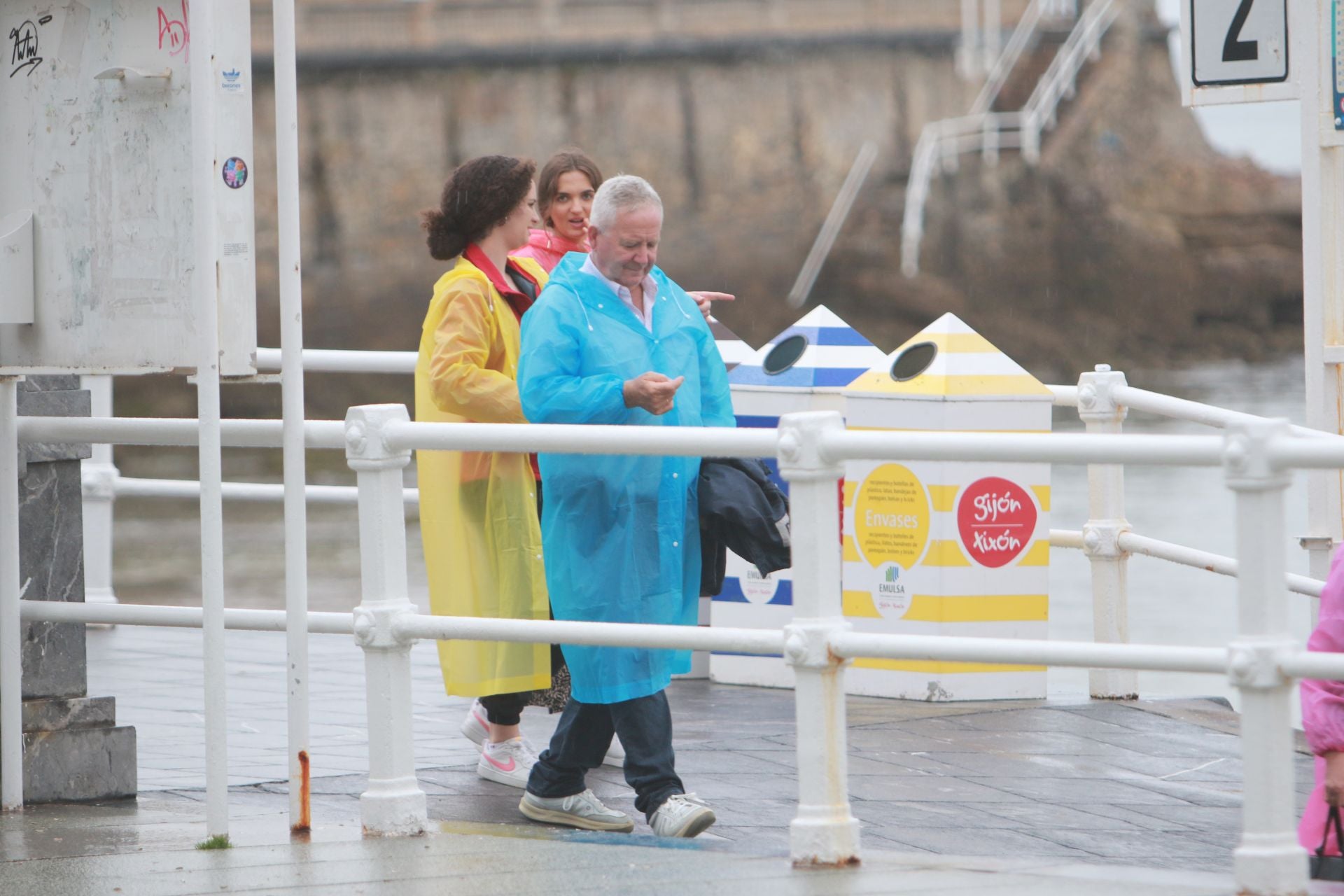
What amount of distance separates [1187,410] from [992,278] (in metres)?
45.7

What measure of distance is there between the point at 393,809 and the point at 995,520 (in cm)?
297

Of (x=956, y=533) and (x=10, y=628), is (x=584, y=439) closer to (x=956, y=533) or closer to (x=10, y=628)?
(x=10, y=628)

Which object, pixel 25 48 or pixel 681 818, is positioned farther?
pixel 25 48

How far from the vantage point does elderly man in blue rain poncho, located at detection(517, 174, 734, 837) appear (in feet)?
16.6

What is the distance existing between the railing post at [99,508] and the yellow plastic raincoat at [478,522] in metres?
3.17

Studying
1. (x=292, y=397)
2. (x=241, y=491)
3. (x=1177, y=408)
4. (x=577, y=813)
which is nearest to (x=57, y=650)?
(x=292, y=397)

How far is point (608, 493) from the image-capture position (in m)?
5.05

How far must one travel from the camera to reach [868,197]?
5156 centimetres

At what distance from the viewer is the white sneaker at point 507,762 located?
5820 mm

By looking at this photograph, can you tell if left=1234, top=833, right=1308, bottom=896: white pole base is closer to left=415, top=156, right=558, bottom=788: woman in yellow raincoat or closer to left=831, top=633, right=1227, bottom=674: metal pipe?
left=831, top=633, right=1227, bottom=674: metal pipe

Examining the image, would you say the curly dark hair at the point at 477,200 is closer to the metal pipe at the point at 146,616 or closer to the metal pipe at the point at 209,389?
the metal pipe at the point at 146,616

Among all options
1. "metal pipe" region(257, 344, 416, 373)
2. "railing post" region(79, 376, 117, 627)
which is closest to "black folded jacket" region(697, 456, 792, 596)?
"metal pipe" region(257, 344, 416, 373)

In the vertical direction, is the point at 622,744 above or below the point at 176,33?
below

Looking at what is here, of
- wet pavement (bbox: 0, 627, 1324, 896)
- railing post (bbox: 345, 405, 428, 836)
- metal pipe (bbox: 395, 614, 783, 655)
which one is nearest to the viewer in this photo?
A: wet pavement (bbox: 0, 627, 1324, 896)
